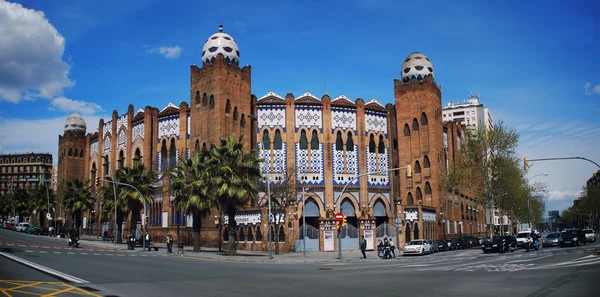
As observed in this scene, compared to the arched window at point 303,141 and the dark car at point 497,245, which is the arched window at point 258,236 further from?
the dark car at point 497,245

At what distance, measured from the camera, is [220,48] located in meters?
53.7

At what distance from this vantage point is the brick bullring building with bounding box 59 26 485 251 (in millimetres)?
52031

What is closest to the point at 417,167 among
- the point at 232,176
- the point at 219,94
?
the point at 219,94

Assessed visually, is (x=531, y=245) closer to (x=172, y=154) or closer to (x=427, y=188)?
(x=427, y=188)

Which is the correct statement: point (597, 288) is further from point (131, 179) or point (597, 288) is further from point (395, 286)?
point (131, 179)

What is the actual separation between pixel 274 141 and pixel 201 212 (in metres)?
16.4

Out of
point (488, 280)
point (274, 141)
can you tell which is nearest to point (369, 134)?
point (274, 141)

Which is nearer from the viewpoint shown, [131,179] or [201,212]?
[201,212]

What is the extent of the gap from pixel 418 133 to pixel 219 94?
75.3 ft

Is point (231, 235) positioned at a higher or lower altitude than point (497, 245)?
higher

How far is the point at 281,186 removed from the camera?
151 ft

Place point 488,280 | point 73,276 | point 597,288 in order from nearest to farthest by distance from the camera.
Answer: point 597,288
point 488,280
point 73,276

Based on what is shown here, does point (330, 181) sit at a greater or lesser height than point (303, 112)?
lesser

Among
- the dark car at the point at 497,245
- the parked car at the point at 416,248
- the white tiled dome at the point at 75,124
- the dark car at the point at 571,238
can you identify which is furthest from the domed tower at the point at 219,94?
the dark car at the point at 571,238
